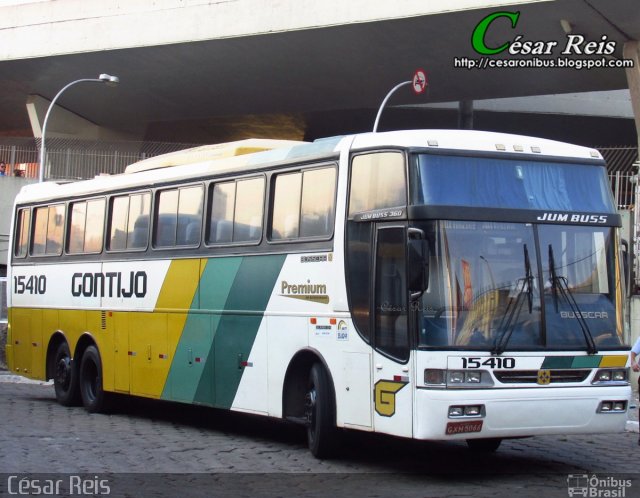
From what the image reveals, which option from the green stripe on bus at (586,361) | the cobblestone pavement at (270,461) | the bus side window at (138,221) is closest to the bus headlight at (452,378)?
the cobblestone pavement at (270,461)

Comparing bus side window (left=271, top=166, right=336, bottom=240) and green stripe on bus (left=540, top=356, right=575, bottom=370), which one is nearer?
green stripe on bus (left=540, top=356, right=575, bottom=370)

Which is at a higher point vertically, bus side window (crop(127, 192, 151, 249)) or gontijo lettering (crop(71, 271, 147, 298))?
bus side window (crop(127, 192, 151, 249))

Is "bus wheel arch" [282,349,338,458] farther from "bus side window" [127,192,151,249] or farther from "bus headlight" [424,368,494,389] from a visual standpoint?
"bus side window" [127,192,151,249]

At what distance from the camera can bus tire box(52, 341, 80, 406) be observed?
1738cm

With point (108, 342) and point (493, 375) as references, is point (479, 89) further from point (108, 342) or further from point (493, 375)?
point (493, 375)

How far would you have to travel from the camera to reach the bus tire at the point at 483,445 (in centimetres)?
1222

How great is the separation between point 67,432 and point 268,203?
3866 mm

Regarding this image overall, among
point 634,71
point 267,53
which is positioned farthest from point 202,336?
point 267,53

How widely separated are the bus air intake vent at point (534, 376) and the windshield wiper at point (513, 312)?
0.22 metres

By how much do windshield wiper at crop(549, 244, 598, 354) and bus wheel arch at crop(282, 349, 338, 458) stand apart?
244cm

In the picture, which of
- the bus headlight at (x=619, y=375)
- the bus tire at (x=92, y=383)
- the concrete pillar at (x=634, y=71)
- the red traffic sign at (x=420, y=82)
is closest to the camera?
the bus headlight at (x=619, y=375)

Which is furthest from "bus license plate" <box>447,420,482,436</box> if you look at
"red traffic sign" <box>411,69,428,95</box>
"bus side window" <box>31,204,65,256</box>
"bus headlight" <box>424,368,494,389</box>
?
"red traffic sign" <box>411,69,428,95</box>

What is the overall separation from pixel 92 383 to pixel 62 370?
925 mm

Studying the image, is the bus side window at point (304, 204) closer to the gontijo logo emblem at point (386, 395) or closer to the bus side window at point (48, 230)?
the gontijo logo emblem at point (386, 395)
